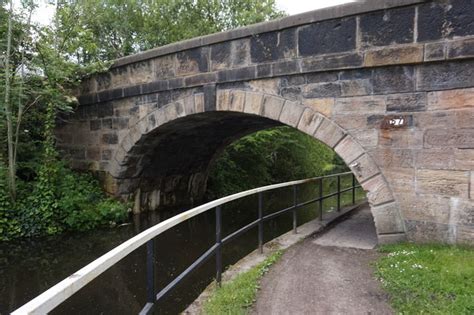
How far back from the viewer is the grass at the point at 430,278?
293cm

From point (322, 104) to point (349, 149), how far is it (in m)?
0.71

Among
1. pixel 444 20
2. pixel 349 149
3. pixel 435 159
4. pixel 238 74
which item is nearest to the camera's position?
pixel 444 20

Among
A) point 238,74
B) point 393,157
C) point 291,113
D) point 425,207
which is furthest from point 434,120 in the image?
point 238,74

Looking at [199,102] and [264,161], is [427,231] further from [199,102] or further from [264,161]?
[264,161]

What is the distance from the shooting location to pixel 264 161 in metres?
14.5

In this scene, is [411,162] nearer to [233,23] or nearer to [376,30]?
[376,30]

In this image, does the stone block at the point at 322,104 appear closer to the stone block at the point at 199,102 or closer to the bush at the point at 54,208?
the stone block at the point at 199,102

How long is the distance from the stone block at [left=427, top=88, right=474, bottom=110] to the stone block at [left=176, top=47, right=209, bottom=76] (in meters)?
3.47

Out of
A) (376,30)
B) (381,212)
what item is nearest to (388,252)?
(381,212)

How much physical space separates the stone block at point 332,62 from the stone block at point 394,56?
0.39 ft

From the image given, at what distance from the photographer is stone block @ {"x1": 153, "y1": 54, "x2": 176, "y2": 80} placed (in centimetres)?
713

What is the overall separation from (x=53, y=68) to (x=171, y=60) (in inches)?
95.1

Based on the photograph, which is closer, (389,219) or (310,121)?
(389,219)

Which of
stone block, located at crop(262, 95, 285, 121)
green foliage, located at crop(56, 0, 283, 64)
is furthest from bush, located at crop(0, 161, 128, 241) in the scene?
green foliage, located at crop(56, 0, 283, 64)
